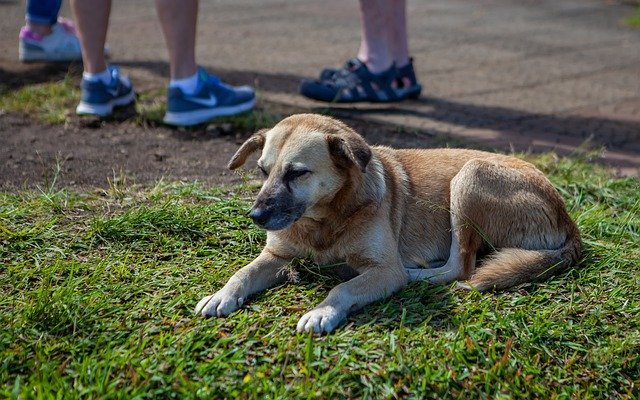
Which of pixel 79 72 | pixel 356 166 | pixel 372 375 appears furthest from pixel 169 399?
pixel 79 72

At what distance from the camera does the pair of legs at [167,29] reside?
16.8ft

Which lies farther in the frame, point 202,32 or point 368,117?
point 202,32

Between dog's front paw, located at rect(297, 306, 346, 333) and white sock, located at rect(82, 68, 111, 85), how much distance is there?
2983 millimetres

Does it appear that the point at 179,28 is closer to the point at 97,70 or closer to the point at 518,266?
the point at 97,70

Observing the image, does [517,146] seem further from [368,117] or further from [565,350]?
[565,350]

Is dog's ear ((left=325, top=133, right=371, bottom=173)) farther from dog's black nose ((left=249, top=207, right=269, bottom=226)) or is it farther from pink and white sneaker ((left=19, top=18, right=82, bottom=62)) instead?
pink and white sneaker ((left=19, top=18, right=82, bottom=62))

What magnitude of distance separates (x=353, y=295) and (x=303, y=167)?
1.78 ft

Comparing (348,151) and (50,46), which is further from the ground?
(348,151)

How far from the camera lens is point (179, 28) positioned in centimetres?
514

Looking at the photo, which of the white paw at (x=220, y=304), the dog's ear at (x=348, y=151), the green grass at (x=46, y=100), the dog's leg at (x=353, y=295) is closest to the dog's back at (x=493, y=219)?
the dog's leg at (x=353, y=295)

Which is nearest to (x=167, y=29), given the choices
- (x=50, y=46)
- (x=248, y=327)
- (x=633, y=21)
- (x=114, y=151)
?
(x=114, y=151)

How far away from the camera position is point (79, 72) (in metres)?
6.70

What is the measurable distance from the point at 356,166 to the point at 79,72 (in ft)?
13.0

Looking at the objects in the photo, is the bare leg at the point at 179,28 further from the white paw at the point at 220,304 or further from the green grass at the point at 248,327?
the white paw at the point at 220,304
